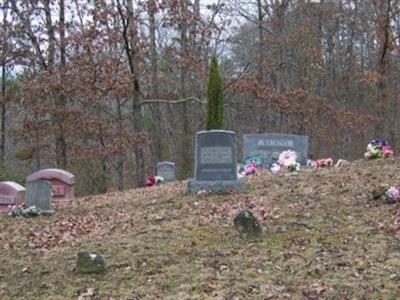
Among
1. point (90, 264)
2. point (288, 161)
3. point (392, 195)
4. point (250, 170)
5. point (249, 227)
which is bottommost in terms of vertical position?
point (90, 264)

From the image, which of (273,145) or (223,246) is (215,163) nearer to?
(223,246)

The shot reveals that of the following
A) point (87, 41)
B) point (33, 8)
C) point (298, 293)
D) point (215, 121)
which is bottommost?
point (298, 293)

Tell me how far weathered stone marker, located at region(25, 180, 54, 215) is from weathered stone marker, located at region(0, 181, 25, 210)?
75cm

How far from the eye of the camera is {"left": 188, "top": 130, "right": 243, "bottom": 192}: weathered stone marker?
34.9 ft

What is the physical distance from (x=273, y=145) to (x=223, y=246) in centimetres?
865

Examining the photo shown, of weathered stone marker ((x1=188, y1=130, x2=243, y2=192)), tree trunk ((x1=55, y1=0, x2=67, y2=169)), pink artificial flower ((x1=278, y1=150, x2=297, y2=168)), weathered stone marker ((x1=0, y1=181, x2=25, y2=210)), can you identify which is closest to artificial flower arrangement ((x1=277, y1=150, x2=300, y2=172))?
pink artificial flower ((x1=278, y1=150, x2=297, y2=168))

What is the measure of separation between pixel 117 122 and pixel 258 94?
16.4ft

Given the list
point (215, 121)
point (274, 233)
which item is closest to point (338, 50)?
point (215, 121)

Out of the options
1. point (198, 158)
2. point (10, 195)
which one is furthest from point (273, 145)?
point (10, 195)

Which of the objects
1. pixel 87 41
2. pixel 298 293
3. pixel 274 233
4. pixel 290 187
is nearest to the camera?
pixel 298 293

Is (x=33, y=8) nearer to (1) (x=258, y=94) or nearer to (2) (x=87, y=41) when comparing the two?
(2) (x=87, y=41)

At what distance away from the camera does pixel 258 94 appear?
2162 cm

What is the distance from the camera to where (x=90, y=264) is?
6504 millimetres

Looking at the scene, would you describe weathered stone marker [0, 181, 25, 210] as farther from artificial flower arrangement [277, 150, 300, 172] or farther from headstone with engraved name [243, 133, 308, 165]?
headstone with engraved name [243, 133, 308, 165]
